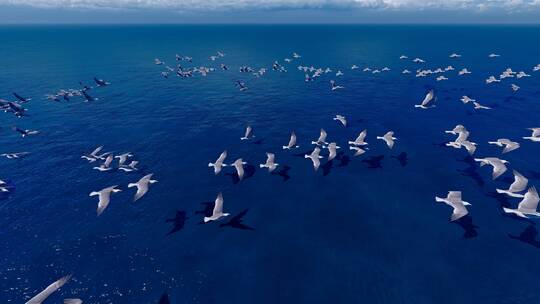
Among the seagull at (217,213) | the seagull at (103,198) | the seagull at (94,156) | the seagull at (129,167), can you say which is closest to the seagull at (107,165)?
the seagull at (129,167)

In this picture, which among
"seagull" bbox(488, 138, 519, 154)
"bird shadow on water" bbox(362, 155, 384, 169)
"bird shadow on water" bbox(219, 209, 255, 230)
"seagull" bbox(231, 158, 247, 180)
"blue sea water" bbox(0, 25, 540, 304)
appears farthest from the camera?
"bird shadow on water" bbox(362, 155, 384, 169)

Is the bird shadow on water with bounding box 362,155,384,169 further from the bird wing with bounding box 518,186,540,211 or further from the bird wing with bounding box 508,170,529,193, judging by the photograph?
the bird wing with bounding box 518,186,540,211

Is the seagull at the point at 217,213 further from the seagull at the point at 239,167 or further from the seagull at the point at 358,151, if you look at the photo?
the seagull at the point at 358,151

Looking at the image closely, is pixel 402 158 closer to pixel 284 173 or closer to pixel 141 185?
pixel 284 173

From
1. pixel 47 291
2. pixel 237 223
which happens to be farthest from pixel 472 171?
pixel 47 291

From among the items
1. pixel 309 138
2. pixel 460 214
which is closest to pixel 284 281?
pixel 460 214

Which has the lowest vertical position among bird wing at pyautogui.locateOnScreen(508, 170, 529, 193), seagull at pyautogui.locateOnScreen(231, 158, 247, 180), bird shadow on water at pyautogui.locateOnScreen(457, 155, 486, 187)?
bird shadow on water at pyautogui.locateOnScreen(457, 155, 486, 187)

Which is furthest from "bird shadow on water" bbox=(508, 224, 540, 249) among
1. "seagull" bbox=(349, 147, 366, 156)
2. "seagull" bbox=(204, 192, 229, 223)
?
"seagull" bbox=(204, 192, 229, 223)
